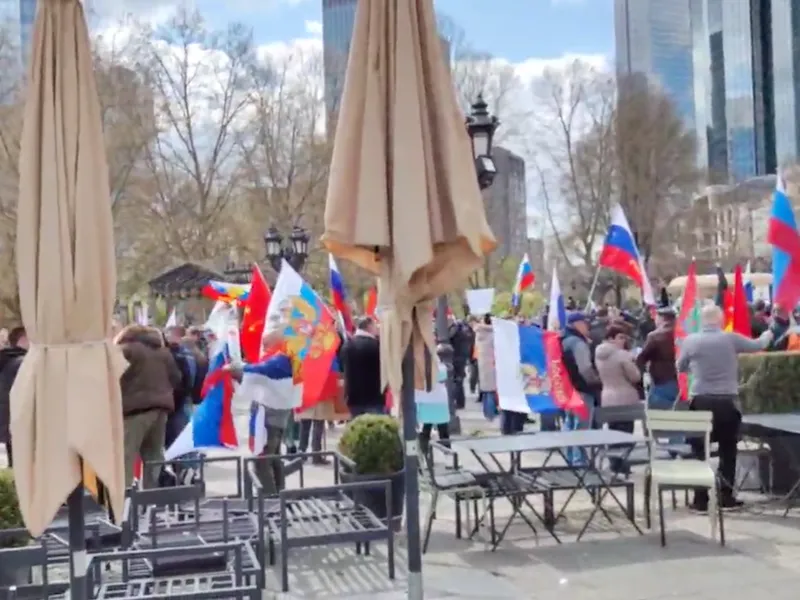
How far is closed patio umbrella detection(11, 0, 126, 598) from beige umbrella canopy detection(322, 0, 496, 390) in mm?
1296

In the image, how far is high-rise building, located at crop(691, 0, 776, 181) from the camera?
122 metres

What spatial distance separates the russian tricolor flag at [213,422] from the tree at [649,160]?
39998 mm

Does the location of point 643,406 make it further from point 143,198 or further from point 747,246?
point 747,246

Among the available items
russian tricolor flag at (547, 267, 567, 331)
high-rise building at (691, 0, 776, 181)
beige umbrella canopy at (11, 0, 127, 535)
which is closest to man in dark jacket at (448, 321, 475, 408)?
russian tricolor flag at (547, 267, 567, 331)

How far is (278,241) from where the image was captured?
74.0 ft

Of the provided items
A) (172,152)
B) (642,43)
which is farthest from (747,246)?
(642,43)

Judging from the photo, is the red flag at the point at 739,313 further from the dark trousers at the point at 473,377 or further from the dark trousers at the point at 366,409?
the dark trousers at the point at 473,377

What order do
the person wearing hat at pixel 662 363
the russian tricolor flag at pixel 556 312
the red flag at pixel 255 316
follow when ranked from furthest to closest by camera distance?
1. the russian tricolor flag at pixel 556 312
2. the person wearing hat at pixel 662 363
3. the red flag at pixel 255 316

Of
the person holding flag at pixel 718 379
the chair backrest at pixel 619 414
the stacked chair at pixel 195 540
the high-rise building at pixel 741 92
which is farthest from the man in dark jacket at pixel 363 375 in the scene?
the high-rise building at pixel 741 92

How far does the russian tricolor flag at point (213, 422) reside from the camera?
9.47m

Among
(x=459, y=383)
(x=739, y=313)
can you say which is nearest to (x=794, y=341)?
(x=739, y=313)

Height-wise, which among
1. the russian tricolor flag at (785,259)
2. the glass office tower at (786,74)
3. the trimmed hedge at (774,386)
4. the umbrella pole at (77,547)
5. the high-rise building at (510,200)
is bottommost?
the umbrella pole at (77,547)

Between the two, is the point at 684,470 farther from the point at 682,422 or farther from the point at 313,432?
the point at 313,432

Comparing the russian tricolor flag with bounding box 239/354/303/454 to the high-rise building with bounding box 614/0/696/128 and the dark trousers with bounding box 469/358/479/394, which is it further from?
the high-rise building with bounding box 614/0/696/128
